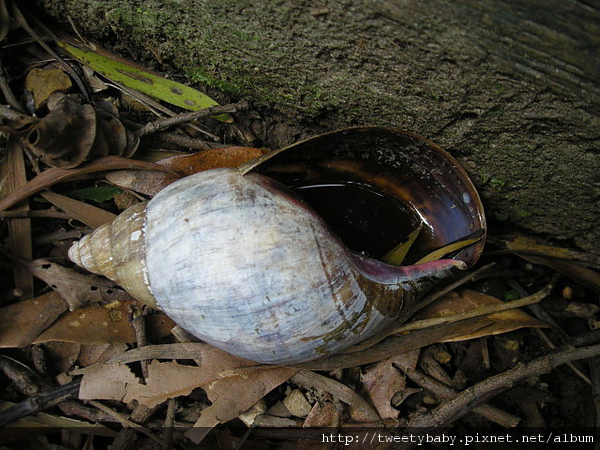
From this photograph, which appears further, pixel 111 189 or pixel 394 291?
pixel 111 189

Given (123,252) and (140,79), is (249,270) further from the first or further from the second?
(140,79)

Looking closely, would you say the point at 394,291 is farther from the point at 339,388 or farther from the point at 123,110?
the point at 123,110

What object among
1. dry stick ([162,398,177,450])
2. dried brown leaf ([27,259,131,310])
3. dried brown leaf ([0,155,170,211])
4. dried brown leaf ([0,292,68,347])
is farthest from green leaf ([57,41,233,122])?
dry stick ([162,398,177,450])

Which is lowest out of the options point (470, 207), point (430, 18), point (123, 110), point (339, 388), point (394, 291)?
point (339, 388)

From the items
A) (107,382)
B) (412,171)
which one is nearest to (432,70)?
(412,171)

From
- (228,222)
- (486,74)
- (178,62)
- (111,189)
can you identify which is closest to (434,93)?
(486,74)

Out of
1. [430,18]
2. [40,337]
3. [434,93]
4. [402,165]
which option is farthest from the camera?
[402,165]
